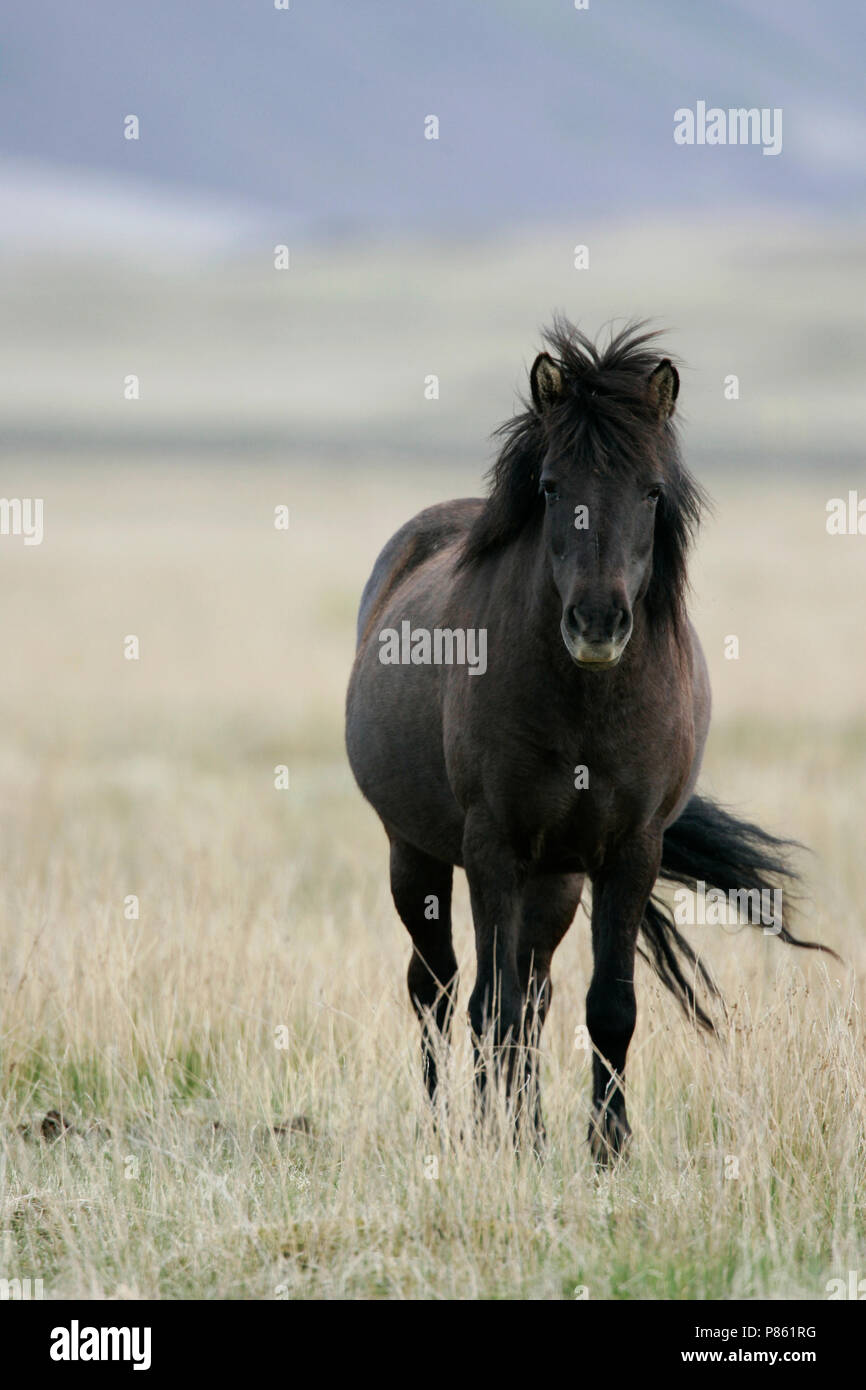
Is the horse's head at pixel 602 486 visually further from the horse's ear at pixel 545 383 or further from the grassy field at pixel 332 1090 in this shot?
the grassy field at pixel 332 1090

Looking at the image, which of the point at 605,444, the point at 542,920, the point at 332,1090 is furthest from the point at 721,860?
the point at 605,444

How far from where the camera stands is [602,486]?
5039 millimetres

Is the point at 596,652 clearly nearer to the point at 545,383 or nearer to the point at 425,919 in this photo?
the point at 545,383

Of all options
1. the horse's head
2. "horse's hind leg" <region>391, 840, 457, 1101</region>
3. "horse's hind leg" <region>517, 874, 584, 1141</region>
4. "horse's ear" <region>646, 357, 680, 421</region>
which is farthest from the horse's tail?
"horse's ear" <region>646, 357, 680, 421</region>

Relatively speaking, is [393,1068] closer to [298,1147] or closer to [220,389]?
[298,1147]

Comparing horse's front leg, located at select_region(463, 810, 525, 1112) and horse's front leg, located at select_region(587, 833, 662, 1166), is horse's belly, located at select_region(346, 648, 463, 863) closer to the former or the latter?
horse's front leg, located at select_region(463, 810, 525, 1112)

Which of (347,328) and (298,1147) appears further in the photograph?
(347,328)

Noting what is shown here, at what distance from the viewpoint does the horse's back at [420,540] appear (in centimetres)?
742

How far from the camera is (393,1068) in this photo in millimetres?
6305

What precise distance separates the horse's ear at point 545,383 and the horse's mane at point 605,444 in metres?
0.02

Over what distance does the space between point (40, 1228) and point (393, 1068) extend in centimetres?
175

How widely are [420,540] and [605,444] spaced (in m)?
2.49

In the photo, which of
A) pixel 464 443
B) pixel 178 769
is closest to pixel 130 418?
pixel 464 443

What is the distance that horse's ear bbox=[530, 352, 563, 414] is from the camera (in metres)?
5.32
